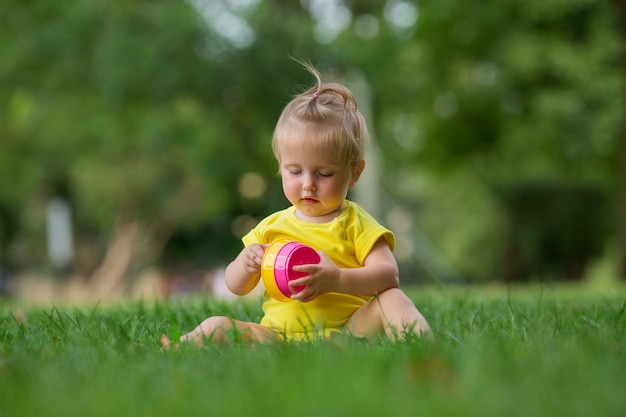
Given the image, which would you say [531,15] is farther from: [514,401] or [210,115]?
[514,401]

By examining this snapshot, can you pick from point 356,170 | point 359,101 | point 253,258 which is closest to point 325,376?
point 253,258

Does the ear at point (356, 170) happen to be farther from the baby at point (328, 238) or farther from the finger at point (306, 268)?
the finger at point (306, 268)

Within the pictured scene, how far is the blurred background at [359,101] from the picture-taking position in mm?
14578

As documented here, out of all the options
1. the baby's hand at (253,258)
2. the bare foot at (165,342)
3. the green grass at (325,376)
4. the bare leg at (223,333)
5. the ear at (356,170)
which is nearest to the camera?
the green grass at (325,376)

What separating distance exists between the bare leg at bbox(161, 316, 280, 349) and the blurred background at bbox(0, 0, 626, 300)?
10274mm

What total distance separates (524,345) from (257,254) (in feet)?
3.50

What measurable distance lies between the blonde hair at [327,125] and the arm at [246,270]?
0.44 metres

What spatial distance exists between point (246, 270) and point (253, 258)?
0.24ft

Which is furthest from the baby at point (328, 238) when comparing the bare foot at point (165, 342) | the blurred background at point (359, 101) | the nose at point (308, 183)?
the blurred background at point (359, 101)

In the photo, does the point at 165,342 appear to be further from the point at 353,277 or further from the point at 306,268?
the point at 353,277

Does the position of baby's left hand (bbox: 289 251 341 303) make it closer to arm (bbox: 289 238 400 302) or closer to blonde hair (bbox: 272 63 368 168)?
arm (bbox: 289 238 400 302)

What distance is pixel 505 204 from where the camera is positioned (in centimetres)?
1622

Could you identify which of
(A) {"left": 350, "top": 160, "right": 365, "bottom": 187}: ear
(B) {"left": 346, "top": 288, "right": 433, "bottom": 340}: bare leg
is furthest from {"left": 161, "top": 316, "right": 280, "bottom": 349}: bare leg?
(A) {"left": 350, "top": 160, "right": 365, "bottom": 187}: ear

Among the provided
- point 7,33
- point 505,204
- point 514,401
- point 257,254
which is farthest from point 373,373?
point 7,33
